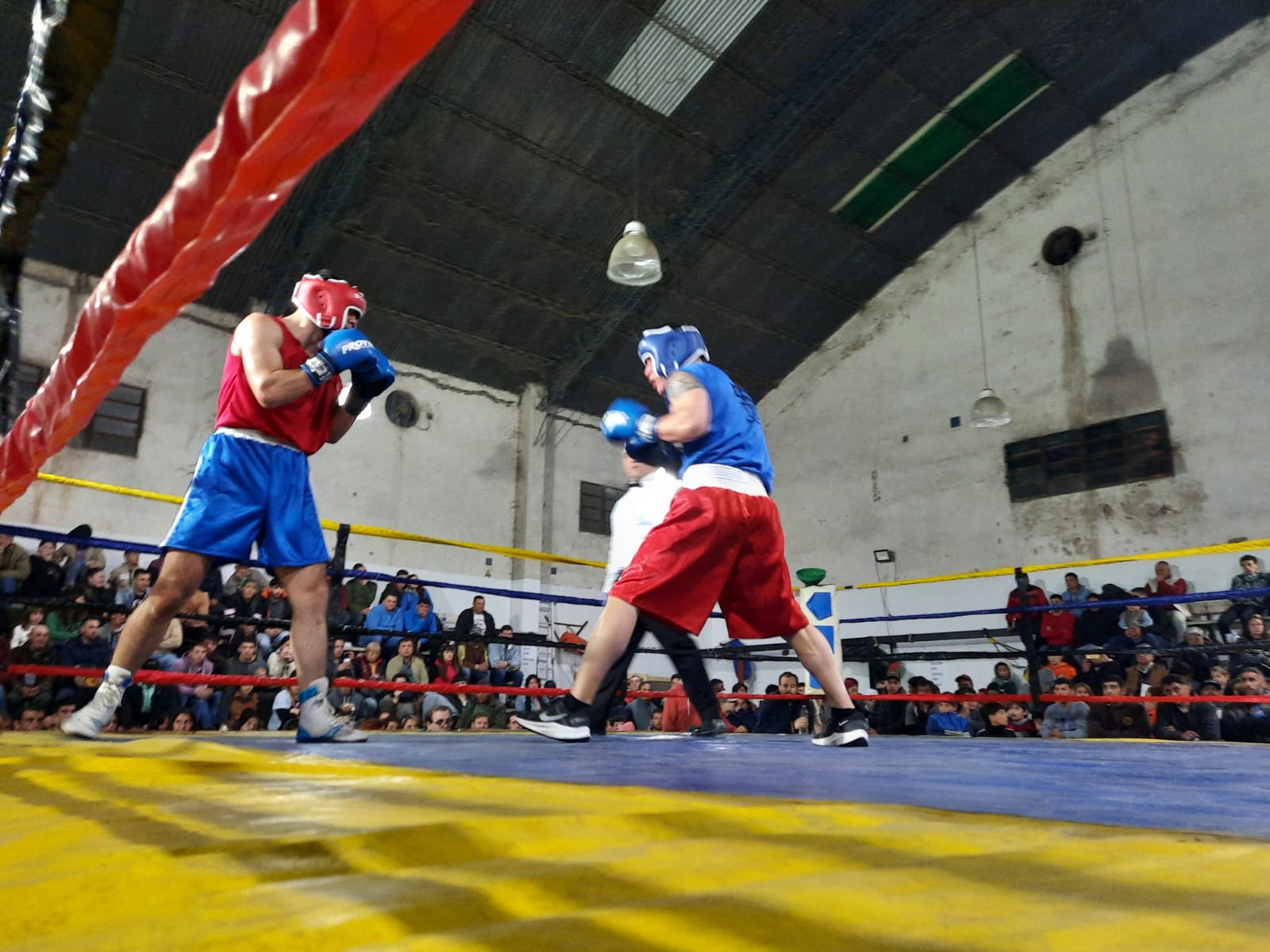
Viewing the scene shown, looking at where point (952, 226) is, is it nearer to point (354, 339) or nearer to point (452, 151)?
point (452, 151)

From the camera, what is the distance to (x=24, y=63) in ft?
18.6

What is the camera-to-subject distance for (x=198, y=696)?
4.46 metres

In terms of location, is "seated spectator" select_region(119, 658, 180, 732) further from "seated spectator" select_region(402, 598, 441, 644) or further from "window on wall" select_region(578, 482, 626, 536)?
"window on wall" select_region(578, 482, 626, 536)

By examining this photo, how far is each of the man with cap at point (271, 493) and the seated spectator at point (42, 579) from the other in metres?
3.61

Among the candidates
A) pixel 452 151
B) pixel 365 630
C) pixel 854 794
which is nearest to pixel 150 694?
pixel 365 630

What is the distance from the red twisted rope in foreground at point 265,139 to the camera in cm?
59

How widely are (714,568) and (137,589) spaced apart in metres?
4.28

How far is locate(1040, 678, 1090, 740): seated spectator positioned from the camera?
474 cm

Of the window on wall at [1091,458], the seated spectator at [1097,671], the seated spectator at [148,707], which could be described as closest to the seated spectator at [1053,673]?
the seated spectator at [1097,671]

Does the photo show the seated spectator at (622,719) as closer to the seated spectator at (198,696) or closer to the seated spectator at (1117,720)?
the seated spectator at (198,696)

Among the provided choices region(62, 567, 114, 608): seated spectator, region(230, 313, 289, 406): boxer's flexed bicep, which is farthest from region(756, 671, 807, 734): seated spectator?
region(62, 567, 114, 608): seated spectator

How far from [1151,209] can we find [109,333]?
31.1 feet

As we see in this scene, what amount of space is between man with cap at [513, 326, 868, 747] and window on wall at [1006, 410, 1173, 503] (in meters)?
6.94

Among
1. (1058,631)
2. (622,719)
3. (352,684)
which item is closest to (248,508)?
(352,684)
